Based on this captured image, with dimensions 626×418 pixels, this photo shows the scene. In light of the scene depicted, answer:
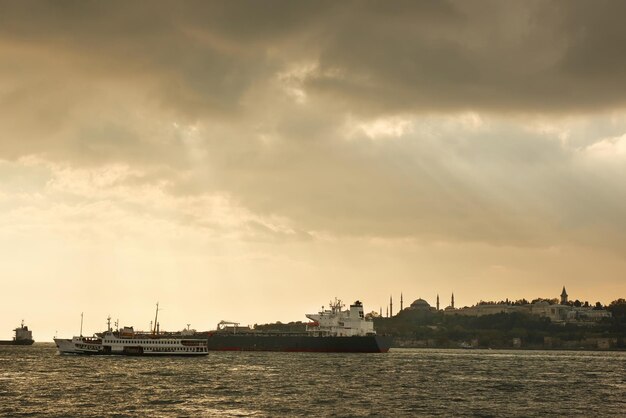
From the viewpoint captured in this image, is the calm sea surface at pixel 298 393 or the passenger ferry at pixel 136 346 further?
the passenger ferry at pixel 136 346

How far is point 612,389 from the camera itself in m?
97.6

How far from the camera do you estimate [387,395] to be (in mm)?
83062

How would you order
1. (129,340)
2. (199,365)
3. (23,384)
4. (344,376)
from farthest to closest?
1. (129,340)
2. (199,365)
3. (344,376)
4. (23,384)

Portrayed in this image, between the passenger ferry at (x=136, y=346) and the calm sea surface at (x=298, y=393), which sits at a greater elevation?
the passenger ferry at (x=136, y=346)

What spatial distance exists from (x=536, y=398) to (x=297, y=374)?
40.1 metres

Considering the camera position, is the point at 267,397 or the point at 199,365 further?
the point at 199,365

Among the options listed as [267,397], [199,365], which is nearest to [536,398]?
[267,397]

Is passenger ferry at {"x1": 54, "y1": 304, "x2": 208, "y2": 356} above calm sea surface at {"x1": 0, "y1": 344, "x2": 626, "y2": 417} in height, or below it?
above

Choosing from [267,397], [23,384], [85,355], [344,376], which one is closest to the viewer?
[267,397]

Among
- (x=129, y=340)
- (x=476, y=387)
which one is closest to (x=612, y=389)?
(x=476, y=387)

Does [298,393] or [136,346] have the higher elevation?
[136,346]

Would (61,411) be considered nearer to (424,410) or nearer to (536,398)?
(424,410)

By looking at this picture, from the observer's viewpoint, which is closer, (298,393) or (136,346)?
(298,393)

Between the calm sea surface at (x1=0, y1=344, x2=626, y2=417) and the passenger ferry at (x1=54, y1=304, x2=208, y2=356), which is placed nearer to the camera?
the calm sea surface at (x1=0, y1=344, x2=626, y2=417)
